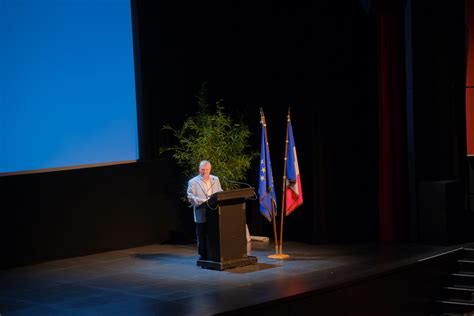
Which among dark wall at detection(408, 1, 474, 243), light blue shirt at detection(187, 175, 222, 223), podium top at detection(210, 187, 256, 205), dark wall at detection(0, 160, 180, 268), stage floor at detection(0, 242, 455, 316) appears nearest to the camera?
stage floor at detection(0, 242, 455, 316)

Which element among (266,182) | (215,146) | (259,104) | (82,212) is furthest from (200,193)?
(259,104)

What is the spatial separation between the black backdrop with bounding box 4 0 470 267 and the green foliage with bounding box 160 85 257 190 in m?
0.33

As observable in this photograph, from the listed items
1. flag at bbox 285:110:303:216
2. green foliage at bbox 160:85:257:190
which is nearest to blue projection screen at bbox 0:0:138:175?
green foliage at bbox 160:85:257:190

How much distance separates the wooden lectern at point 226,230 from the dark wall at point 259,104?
2.01 metres

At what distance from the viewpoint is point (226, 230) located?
27.1ft

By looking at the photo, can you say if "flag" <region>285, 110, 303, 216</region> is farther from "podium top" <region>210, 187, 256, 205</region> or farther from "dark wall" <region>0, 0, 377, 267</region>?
"dark wall" <region>0, 0, 377, 267</region>

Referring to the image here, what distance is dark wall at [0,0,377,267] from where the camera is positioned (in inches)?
399

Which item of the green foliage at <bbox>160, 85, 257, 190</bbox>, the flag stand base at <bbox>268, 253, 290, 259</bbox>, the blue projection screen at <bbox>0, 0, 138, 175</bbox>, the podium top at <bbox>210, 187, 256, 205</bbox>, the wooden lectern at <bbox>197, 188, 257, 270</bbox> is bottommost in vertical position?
the flag stand base at <bbox>268, 253, 290, 259</bbox>

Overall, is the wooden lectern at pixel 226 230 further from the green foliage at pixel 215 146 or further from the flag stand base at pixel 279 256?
the green foliage at pixel 215 146

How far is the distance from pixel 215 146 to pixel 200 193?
1.46 metres

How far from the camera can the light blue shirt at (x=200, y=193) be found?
8562 millimetres

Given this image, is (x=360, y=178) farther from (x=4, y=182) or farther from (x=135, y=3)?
(x=4, y=182)

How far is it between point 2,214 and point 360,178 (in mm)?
4749

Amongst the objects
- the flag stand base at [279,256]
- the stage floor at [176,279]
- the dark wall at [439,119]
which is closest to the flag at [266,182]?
the flag stand base at [279,256]
